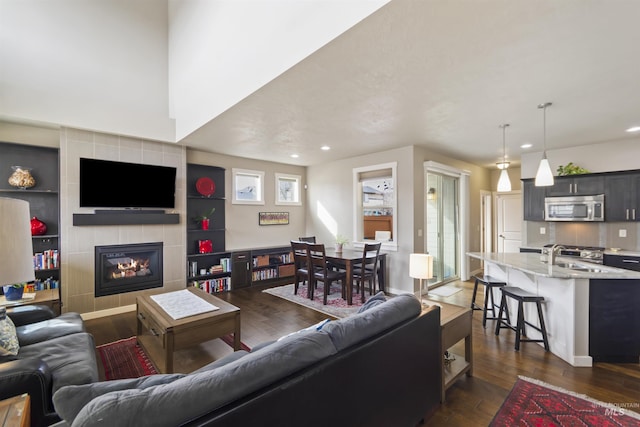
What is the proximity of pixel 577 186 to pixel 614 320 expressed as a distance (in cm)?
310

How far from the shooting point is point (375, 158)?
5.53 meters

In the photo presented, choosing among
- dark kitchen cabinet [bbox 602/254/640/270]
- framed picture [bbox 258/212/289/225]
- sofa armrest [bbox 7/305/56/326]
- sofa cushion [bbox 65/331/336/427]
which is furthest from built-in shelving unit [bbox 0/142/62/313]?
dark kitchen cabinet [bbox 602/254/640/270]

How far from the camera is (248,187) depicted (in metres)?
6.18

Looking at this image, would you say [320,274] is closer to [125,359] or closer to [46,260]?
[125,359]

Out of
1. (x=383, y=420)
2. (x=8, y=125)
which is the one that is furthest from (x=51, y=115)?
(x=383, y=420)

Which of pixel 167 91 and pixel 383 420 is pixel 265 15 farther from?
pixel 383 420

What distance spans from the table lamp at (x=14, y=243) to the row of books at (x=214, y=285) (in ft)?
12.9

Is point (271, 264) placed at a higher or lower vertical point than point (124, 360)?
higher

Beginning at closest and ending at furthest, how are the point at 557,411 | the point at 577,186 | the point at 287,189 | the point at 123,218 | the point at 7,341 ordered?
the point at 7,341 → the point at 557,411 → the point at 123,218 → the point at 577,186 → the point at 287,189

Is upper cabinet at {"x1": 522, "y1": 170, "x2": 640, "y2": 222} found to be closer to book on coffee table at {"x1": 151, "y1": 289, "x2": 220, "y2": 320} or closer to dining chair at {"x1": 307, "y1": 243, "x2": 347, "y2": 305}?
dining chair at {"x1": 307, "y1": 243, "x2": 347, "y2": 305}

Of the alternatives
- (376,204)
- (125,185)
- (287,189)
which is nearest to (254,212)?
(287,189)

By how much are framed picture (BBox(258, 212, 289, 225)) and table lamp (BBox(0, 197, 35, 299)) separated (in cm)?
494

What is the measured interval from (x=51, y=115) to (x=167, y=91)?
4.76ft

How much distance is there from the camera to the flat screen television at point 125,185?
13.1 feet
